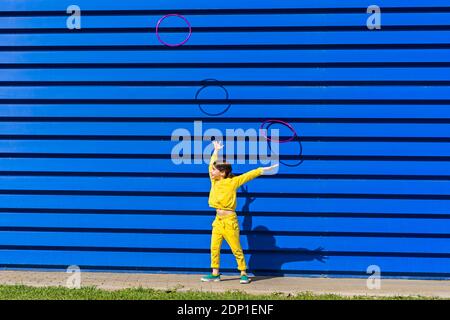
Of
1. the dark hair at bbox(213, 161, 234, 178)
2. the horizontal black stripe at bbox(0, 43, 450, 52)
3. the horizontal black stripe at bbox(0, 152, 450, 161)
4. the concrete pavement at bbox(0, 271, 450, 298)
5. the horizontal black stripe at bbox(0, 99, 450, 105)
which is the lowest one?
the concrete pavement at bbox(0, 271, 450, 298)

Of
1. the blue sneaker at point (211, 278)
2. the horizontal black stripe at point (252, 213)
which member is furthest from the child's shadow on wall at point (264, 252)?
the blue sneaker at point (211, 278)

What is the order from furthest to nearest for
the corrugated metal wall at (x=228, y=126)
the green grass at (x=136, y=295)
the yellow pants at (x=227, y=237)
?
the corrugated metal wall at (x=228, y=126), the yellow pants at (x=227, y=237), the green grass at (x=136, y=295)

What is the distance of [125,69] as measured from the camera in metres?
6.00

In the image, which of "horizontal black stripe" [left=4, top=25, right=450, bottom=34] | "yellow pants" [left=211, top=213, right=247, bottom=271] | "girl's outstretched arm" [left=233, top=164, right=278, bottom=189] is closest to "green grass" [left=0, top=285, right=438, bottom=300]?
"yellow pants" [left=211, top=213, right=247, bottom=271]

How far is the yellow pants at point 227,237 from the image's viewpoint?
552 cm

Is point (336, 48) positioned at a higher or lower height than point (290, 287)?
higher

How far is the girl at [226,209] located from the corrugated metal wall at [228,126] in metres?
0.35

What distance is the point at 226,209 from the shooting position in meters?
5.57

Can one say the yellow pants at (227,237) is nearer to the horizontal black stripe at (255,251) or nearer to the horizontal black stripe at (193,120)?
the horizontal black stripe at (255,251)

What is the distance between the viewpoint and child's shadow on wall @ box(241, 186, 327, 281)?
5.91 meters

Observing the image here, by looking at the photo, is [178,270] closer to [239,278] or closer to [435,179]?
[239,278]

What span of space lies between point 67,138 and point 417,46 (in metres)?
4.29

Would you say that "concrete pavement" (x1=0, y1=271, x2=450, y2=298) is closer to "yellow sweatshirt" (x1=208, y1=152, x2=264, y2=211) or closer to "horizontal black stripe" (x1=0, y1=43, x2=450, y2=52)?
"yellow sweatshirt" (x1=208, y1=152, x2=264, y2=211)
